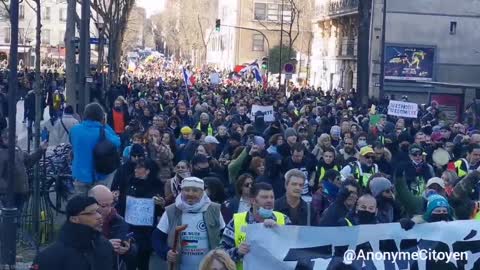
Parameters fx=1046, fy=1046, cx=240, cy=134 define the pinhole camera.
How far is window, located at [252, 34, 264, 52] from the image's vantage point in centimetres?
10338

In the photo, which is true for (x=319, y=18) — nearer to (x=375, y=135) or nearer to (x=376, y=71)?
(x=376, y=71)

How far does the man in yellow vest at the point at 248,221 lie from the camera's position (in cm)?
793

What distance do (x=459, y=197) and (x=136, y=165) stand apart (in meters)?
3.15

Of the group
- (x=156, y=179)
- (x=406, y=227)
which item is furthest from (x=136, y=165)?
(x=406, y=227)

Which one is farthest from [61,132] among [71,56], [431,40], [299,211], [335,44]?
[335,44]

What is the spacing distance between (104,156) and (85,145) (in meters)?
0.25

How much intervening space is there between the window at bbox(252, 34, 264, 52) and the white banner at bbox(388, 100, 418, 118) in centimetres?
7893

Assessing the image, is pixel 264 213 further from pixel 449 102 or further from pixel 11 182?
pixel 449 102

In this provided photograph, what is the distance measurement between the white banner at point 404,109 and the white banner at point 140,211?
14632mm

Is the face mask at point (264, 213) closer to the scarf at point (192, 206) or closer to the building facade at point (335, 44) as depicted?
the scarf at point (192, 206)

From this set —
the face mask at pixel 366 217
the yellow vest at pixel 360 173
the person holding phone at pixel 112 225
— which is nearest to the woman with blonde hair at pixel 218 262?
the person holding phone at pixel 112 225

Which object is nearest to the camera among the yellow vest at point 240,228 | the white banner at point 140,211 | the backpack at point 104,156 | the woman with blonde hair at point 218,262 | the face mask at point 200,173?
the woman with blonde hair at point 218,262

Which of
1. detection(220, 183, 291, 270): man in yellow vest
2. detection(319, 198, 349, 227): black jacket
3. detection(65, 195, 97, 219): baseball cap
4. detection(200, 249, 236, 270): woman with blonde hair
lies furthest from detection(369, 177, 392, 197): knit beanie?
detection(65, 195, 97, 219): baseball cap

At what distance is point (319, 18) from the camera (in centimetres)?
7069
